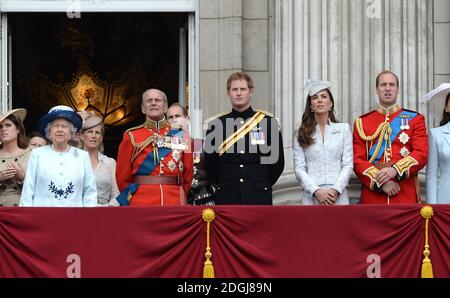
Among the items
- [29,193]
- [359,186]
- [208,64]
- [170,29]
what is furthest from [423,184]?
[170,29]

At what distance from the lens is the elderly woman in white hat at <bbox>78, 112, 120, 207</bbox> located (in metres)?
13.7

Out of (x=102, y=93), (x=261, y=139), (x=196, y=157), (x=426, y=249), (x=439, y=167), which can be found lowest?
(x=426, y=249)

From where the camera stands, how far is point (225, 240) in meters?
12.0

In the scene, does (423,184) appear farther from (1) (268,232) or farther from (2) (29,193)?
(2) (29,193)

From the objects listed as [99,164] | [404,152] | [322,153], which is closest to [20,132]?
[99,164]

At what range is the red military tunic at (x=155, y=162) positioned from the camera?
1281 centimetres

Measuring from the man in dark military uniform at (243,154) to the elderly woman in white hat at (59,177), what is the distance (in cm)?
115

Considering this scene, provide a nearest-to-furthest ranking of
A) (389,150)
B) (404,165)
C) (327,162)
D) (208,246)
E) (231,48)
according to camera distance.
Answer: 1. (208,246)
2. (404,165)
3. (327,162)
4. (389,150)
5. (231,48)

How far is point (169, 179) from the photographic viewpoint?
12.9 m

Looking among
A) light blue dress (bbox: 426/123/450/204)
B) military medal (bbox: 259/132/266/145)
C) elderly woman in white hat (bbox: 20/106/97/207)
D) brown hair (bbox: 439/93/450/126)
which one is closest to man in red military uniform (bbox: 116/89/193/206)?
→ elderly woman in white hat (bbox: 20/106/97/207)

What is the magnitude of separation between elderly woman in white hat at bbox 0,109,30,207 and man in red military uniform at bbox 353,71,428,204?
3038 millimetres

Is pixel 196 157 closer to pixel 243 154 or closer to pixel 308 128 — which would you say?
pixel 243 154

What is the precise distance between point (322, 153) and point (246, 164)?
70 cm

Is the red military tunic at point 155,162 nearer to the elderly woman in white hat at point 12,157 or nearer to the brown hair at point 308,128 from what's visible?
the elderly woman in white hat at point 12,157
